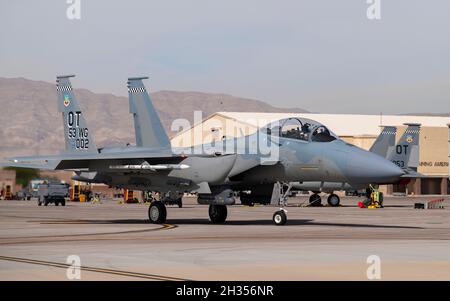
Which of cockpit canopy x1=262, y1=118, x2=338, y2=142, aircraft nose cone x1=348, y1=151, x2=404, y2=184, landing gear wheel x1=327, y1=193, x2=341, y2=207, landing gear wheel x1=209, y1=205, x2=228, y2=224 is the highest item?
cockpit canopy x1=262, y1=118, x2=338, y2=142

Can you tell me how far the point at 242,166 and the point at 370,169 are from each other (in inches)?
164

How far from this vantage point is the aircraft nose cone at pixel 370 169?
972 inches

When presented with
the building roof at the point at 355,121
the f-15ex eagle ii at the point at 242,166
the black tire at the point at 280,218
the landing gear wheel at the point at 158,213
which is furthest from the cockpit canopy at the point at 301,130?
the building roof at the point at 355,121

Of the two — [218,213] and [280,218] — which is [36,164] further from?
[280,218]

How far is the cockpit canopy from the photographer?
25.9m

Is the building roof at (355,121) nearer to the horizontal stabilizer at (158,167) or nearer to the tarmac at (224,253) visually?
the horizontal stabilizer at (158,167)

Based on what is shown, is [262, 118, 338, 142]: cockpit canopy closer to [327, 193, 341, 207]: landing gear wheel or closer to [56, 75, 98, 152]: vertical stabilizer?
[56, 75, 98, 152]: vertical stabilizer

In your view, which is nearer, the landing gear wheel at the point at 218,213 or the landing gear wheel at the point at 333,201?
the landing gear wheel at the point at 218,213

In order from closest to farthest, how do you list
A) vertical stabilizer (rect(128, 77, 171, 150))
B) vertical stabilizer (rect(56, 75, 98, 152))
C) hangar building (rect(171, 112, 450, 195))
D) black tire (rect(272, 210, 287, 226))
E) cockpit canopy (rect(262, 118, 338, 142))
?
cockpit canopy (rect(262, 118, 338, 142)) → black tire (rect(272, 210, 287, 226)) → vertical stabilizer (rect(128, 77, 171, 150)) → vertical stabilizer (rect(56, 75, 98, 152)) → hangar building (rect(171, 112, 450, 195))

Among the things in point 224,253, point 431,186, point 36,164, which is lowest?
point 224,253

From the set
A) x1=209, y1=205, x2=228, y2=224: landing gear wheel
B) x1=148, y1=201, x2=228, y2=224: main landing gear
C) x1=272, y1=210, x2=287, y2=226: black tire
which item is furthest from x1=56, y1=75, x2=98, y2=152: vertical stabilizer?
x1=272, y1=210, x2=287, y2=226: black tire

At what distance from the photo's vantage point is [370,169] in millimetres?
24844

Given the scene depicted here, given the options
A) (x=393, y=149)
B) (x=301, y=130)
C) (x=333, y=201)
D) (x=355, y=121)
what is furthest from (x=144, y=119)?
(x=355, y=121)
